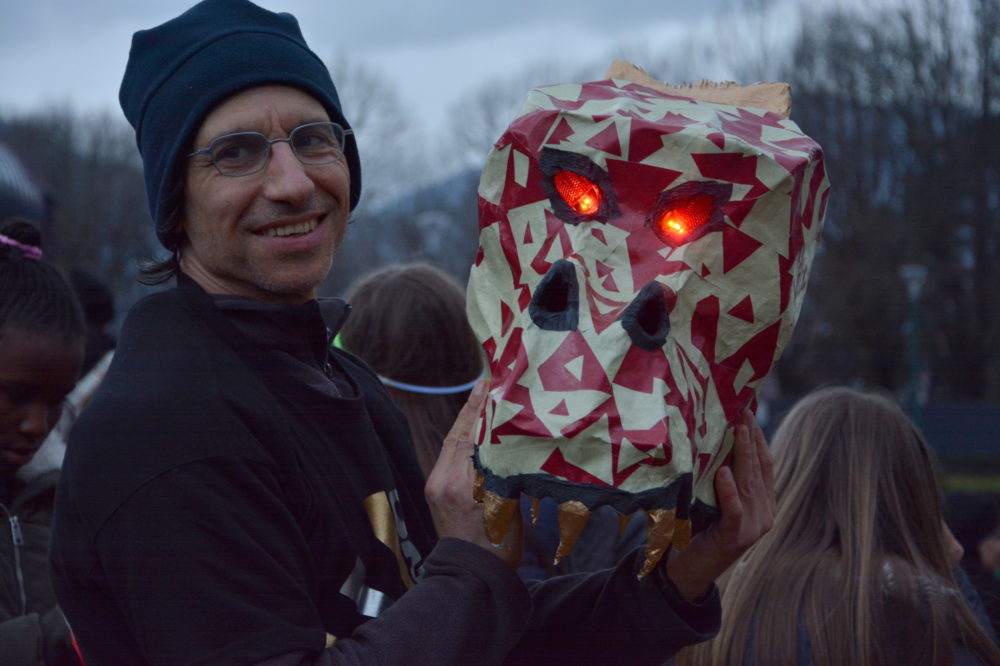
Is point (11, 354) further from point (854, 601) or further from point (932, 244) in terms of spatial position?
point (932, 244)

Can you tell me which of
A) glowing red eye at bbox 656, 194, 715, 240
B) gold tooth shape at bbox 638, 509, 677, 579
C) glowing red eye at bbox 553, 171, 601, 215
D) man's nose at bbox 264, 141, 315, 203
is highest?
man's nose at bbox 264, 141, 315, 203

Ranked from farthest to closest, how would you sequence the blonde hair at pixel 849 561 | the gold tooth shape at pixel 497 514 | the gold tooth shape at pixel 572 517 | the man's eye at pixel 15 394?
the man's eye at pixel 15 394, the blonde hair at pixel 849 561, the gold tooth shape at pixel 497 514, the gold tooth shape at pixel 572 517

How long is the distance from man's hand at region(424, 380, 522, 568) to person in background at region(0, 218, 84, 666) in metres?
1.51

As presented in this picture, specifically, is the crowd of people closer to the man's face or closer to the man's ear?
the man's face

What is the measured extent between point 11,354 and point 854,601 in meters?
2.38

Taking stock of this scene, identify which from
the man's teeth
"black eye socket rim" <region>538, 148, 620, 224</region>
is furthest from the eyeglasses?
"black eye socket rim" <region>538, 148, 620, 224</region>

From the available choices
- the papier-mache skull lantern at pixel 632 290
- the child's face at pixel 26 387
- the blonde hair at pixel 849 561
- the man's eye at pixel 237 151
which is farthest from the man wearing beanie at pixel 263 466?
the child's face at pixel 26 387

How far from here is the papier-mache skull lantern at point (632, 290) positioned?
1.78m

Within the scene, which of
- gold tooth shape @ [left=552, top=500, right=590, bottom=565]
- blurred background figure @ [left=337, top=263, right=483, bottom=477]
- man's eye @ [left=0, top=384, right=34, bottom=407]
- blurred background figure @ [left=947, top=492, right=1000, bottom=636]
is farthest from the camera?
blurred background figure @ [left=947, top=492, right=1000, bottom=636]

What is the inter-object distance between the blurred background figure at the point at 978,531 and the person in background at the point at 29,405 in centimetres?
347

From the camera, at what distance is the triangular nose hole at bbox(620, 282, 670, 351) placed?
1842 mm

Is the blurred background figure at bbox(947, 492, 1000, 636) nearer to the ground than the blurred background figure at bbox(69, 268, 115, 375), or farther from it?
nearer to the ground

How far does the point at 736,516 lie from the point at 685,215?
0.60 m

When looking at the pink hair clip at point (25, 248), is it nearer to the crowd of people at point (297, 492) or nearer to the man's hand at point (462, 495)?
the crowd of people at point (297, 492)
